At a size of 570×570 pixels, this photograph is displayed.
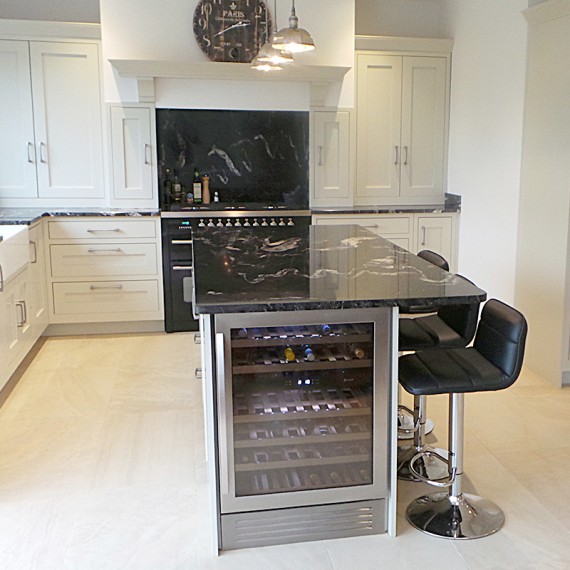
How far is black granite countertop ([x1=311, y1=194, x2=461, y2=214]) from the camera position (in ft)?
16.8

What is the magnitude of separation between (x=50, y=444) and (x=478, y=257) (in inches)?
125

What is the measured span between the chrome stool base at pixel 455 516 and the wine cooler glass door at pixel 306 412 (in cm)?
24

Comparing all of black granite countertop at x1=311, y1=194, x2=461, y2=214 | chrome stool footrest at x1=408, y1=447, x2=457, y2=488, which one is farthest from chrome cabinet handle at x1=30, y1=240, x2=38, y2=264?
chrome stool footrest at x1=408, y1=447, x2=457, y2=488

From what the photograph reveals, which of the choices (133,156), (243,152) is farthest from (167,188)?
(243,152)

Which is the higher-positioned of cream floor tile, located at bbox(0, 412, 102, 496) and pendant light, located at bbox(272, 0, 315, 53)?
pendant light, located at bbox(272, 0, 315, 53)

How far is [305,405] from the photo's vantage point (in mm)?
2311

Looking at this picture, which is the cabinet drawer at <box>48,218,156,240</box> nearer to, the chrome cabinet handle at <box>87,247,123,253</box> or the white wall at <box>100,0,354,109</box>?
the chrome cabinet handle at <box>87,247,123,253</box>

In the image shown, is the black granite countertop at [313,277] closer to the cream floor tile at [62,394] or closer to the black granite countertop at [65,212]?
the cream floor tile at [62,394]

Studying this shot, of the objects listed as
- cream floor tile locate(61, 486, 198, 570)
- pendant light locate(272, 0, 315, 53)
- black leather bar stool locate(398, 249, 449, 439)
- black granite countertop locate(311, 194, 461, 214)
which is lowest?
cream floor tile locate(61, 486, 198, 570)

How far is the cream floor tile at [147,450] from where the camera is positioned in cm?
285

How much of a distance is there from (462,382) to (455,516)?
1.82 ft

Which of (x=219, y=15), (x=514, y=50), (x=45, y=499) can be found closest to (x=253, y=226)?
(x=219, y=15)

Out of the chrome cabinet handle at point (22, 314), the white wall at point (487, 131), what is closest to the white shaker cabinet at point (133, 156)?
the chrome cabinet handle at point (22, 314)

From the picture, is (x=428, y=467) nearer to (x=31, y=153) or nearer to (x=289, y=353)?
(x=289, y=353)
